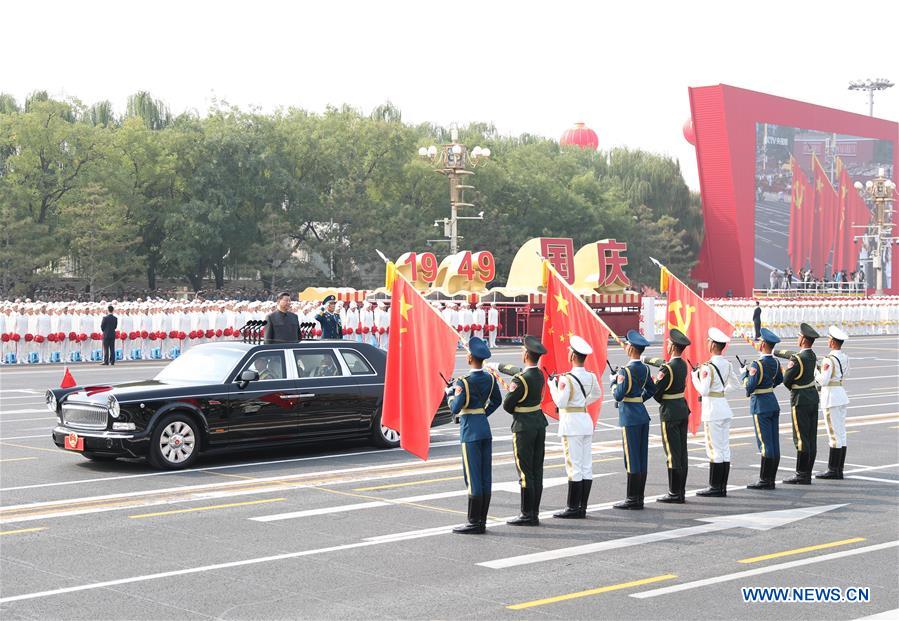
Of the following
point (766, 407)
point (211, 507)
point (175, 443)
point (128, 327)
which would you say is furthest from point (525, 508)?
point (128, 327)

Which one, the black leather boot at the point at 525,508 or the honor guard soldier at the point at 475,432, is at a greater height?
the honor guard soldier at the point at 475,432

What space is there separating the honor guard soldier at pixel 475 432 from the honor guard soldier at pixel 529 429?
25 cm

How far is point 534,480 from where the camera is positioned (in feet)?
33.4

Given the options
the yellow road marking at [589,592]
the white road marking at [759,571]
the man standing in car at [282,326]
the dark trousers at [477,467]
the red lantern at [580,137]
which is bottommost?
the yellow road marking at [589,592]

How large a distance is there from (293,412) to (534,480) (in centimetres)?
456

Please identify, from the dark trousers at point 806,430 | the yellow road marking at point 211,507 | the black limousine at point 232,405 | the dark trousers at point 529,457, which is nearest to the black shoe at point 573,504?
the dark trousers at point 529,457

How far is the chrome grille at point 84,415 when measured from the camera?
12.8m

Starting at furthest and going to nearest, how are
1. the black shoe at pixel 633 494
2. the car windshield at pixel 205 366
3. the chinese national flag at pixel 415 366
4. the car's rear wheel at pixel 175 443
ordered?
1. the car windshield at pixel 205 366
2. the car's rear wheel at pixel 175 443
3. the black shoe at pixel 633 494
4. the chinese national flag at pixel 415 366

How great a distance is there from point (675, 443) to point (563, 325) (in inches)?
62.9

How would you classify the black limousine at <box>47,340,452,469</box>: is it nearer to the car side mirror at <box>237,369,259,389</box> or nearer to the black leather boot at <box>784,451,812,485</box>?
the car side mirror at <box>237,369,259,389</box>

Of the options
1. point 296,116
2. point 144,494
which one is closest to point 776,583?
point 144,494

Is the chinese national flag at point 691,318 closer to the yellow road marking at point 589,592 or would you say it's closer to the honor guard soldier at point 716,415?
the honor guard soldier at point 716,415

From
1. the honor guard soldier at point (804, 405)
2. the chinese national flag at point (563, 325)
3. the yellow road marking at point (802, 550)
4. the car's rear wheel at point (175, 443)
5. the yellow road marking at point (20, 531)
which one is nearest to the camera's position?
the yellow road marking at point (802, 550)

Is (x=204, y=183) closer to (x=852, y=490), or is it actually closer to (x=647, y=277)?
(x=647, y=277)
